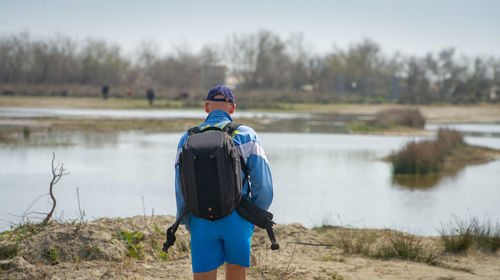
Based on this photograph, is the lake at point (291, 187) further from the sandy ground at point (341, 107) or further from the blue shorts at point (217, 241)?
the sandy ground at point (341, 107)

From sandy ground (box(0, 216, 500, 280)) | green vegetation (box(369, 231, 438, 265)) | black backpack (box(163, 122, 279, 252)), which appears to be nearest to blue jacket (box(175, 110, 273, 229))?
black backpack (box(163, 122, 279, 252))

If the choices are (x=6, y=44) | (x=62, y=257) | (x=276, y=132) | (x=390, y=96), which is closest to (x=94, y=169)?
(x=62, y=257)

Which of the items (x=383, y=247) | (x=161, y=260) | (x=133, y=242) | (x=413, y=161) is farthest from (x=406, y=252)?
(x=413, y=161)

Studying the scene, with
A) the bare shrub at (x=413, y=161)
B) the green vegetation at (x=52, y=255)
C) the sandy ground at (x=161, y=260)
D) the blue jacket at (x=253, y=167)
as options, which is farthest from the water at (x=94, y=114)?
the blue jacket at (x=253, y=167)

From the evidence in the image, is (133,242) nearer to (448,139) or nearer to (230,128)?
(230,128)

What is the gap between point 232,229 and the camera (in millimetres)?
Answer: 3527

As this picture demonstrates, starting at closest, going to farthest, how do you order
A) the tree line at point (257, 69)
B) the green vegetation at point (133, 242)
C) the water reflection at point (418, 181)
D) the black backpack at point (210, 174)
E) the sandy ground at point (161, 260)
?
the black backpack at point (210, 174)
the sandy ground at point (161, 260)
the green vegetation at point (133, 242)
the water reflection at point (418, 181)
the tree line at point (257, 69)

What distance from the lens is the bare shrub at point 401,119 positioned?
31.0 m

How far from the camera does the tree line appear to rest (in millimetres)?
80500

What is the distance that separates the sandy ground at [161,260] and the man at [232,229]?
165 cm

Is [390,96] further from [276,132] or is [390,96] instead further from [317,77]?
[276,132]

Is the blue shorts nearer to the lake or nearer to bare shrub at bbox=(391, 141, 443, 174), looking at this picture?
the lake

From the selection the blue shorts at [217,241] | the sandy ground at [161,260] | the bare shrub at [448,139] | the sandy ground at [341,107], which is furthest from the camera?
the sandy ground at [341,107]

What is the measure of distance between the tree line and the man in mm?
75700
